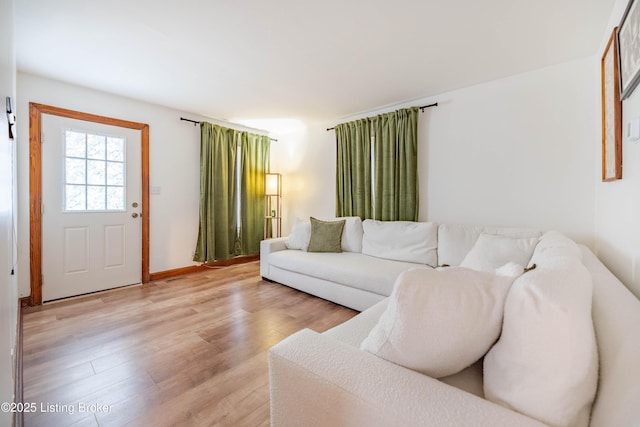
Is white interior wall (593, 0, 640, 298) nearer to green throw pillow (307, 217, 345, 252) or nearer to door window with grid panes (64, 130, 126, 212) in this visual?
green throw pillow (307, 217, 345, 252)

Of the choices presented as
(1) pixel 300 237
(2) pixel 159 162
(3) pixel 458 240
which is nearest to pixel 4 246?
(1) pixel 300 237

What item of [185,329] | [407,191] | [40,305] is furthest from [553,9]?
[40,305]

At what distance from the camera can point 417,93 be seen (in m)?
3.24

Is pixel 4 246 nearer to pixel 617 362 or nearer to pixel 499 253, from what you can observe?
pixel 617 362

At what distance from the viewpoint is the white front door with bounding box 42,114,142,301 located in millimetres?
2924

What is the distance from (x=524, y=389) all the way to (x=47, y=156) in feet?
13.7

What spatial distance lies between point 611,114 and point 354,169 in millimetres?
2541

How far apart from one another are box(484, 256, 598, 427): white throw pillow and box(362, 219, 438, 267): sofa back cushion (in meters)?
2.23

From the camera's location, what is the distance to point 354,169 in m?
3.90

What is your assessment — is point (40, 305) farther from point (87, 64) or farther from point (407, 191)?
point (407, 191)

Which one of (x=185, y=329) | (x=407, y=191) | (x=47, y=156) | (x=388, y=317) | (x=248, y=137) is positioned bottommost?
(x=185, y=329)

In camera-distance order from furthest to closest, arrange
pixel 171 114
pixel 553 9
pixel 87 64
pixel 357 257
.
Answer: pixel 171 114
pixel 357 257
pixel 87 64
pixel 553 9

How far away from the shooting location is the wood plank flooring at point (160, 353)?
4.72 ft

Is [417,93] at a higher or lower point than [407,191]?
higher
